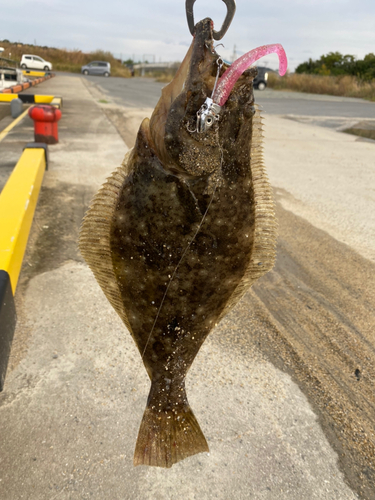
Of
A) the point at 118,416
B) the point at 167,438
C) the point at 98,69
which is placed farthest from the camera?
the point at 98,69

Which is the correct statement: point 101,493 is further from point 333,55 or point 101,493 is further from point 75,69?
point 75,69

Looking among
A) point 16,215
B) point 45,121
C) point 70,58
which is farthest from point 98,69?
point 16,215

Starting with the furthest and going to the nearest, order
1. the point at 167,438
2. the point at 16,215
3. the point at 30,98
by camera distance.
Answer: the point at 30,98 < the point at 16,215 < the point at 167,438

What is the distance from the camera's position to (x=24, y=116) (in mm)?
10508

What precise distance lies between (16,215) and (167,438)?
7.40 feet

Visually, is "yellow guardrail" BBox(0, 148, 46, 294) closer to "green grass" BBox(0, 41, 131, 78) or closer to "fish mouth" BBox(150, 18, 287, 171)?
"fish mouth" BBox(150, 18, 287, 171)

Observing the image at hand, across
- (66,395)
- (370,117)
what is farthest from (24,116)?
(370,117)

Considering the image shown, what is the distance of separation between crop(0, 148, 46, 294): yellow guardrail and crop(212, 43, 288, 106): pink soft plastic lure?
6.03 ft

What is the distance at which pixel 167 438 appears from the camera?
4.94 ft

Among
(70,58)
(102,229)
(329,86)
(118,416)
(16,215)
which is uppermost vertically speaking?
(70,58)

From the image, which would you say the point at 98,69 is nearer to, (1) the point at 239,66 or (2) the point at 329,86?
(2) the point at 329,86

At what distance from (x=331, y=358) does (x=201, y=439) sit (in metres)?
1.28

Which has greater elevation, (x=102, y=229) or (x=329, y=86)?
(x=329, y=86)

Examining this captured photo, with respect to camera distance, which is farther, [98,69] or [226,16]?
[98,69]
